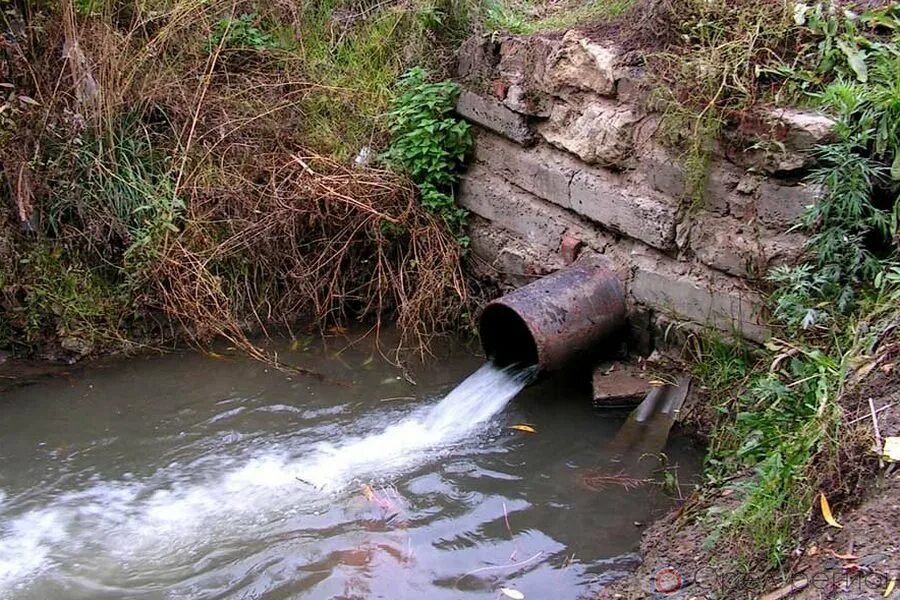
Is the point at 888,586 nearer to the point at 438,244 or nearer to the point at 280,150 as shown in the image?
the point at 438,244

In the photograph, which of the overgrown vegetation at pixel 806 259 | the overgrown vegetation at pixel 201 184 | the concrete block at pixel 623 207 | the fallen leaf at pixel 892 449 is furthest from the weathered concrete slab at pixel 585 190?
the fallen leaf at pixel 892 449

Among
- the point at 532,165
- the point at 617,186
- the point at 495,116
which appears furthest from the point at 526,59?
the point at 617,186

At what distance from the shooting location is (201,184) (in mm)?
5559

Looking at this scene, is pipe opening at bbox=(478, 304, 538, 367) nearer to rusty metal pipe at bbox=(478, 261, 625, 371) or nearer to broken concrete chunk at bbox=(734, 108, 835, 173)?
rusty metal pipe at bbox=(478, 261, 625, 371)

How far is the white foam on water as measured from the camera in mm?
3799

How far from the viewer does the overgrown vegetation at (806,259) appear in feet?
10.3

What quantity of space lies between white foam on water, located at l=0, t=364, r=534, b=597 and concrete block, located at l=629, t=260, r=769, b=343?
812 mm

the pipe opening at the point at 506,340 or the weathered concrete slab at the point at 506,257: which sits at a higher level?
the weathered concrete slab at the point at 506,257

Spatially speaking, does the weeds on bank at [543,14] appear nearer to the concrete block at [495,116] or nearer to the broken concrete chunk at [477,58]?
the broken concrete chunk at [477,58]

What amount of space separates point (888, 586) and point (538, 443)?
6.90 feet

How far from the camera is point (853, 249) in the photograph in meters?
3.77

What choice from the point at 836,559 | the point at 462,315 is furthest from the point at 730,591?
the point at 462,315

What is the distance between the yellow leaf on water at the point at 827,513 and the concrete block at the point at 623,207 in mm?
1820

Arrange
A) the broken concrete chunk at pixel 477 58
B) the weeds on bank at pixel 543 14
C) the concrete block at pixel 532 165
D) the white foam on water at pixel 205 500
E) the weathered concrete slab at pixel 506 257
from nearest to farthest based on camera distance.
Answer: the white foam on water at pixel 205 500
the concrete block at pixel 532 165
the weeds on bank at pixel 543 14
the weathered concrete slab at pixel 506 257
the broken concrete chunk at pixel 477 58
